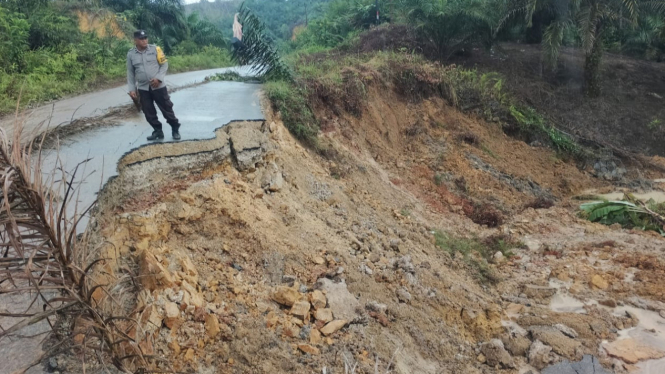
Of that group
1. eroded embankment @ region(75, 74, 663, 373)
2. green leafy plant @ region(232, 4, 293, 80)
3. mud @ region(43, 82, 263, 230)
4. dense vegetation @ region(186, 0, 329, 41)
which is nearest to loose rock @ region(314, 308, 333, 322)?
eroded embankment @ region(75, 74, 663, 373)

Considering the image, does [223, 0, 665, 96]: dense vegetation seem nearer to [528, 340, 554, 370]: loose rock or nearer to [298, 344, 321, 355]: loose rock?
[298, 344, 321, 355]: loose rock

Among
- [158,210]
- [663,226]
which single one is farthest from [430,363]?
[663,226]

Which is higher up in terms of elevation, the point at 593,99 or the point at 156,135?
the point at 156,135

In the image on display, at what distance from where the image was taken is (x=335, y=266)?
213 inches

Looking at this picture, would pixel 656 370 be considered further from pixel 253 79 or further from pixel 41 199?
pixel 253 79

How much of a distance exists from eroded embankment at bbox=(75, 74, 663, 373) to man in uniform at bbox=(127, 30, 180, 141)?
500mm

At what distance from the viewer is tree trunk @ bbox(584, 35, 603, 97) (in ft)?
47.2

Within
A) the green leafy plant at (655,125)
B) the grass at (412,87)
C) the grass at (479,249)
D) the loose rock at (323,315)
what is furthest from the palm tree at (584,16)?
the loose rock at (323,315)

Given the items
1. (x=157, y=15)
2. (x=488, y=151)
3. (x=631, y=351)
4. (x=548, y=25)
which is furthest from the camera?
(x=157, y=15)

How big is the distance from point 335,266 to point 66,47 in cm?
1245

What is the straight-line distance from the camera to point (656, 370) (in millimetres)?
5070

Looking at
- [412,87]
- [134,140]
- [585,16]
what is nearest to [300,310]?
[134,140]

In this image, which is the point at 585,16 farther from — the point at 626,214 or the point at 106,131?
the point at 106,131

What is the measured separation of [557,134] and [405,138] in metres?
4.71
